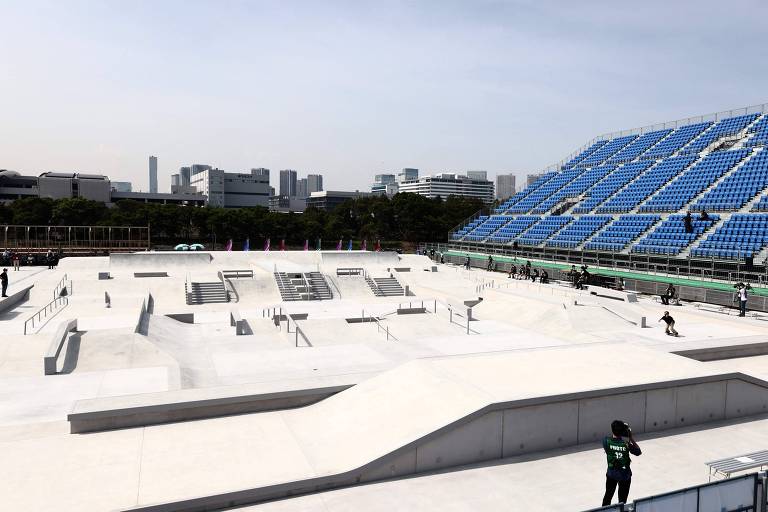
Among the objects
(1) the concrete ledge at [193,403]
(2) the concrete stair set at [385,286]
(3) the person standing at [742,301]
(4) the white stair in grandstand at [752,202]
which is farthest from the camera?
(4) the white stair in grandstand at [752,202]

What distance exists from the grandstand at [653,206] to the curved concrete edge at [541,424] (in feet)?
66.9

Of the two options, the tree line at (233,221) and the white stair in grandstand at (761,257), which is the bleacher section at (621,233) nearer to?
the white stair in grandstand at (761,257)

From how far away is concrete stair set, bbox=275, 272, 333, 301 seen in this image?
30828 mm

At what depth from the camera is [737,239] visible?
31219 millimetres

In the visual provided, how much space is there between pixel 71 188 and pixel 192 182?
72553mm

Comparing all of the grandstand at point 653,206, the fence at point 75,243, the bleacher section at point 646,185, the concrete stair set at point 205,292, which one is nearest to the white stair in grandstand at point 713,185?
the grandstand at point 653,206

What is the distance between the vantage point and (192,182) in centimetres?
18375

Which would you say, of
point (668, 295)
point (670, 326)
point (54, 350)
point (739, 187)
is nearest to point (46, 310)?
point (54, 350)

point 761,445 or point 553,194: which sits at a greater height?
point 553,194

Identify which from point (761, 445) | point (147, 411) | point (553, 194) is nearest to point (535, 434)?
point (761, 445)

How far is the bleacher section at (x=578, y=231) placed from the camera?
41.8m

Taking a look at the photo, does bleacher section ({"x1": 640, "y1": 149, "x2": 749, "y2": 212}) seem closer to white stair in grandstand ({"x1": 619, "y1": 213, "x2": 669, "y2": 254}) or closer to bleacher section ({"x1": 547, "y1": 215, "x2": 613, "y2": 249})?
white stair in grandstand ({"x1": 619, "y1": 213, "x2": 669, "y2": 254})

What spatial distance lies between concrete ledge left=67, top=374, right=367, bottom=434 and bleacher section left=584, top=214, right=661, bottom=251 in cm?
3156

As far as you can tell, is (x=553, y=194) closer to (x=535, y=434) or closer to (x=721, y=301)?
(x=721, y=301)
